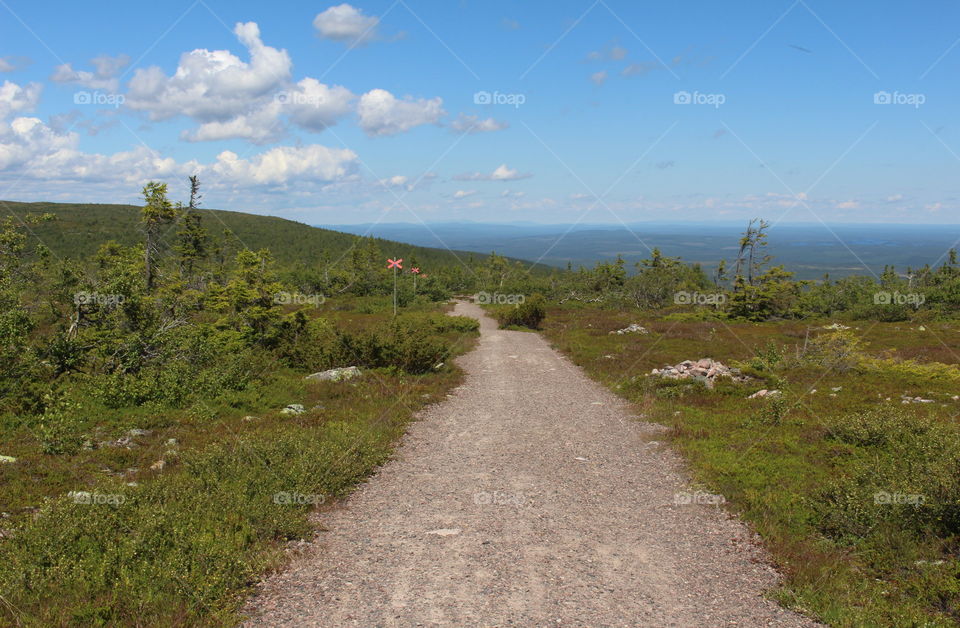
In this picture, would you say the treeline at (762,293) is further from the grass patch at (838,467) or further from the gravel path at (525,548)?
the gravel path at (525,548)

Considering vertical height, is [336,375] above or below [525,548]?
below

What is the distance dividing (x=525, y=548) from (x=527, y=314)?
99.5 feet

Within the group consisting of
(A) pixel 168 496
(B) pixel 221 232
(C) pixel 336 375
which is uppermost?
(B) pixel 221 232

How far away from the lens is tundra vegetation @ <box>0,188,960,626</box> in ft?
20.0

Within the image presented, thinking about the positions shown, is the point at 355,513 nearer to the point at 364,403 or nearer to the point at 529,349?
the point at 364,403

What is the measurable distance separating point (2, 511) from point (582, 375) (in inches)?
676

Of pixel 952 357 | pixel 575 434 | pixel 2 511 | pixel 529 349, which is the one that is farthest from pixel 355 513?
pixel 952 357

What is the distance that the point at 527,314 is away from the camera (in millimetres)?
37219

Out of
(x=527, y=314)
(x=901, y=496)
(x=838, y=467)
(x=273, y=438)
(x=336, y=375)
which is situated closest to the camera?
(x=901, y=496)

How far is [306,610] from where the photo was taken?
571 centimetres

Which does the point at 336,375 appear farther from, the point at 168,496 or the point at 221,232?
the point at 221,232

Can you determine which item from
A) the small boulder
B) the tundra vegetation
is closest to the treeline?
the tundra vegetation

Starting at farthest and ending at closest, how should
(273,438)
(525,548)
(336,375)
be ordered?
(336,375) → (273,438) → (525,548)

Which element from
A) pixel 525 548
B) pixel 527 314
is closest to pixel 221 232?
pixel 527 314
